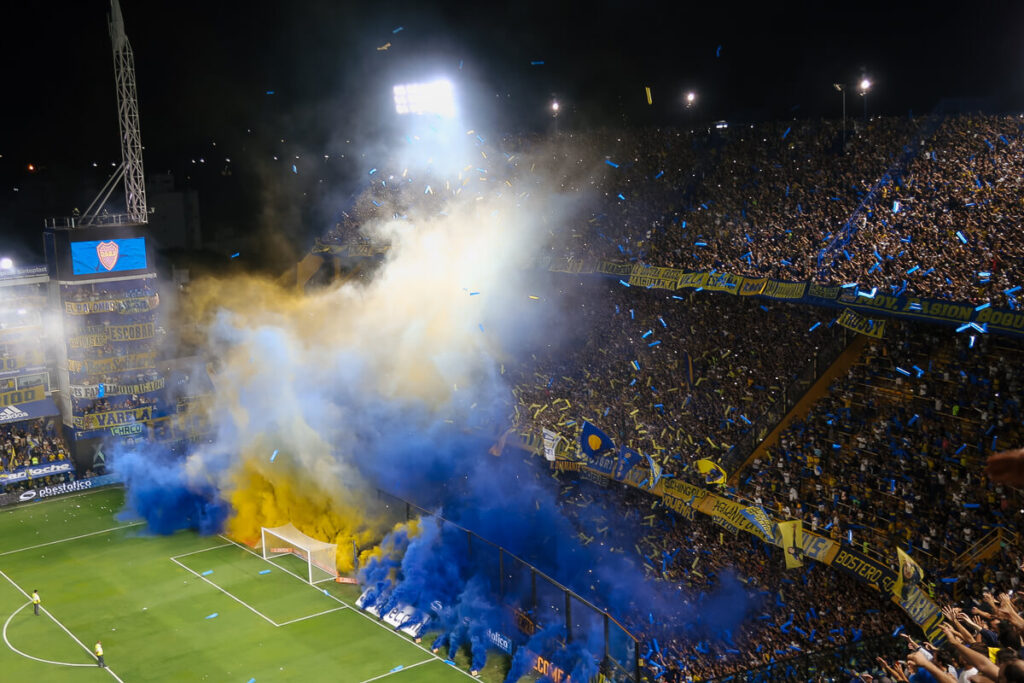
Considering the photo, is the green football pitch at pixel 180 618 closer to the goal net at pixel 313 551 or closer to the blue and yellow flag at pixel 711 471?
the goal net at pixel 313 551

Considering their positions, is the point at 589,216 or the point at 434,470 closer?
the point at 434,470

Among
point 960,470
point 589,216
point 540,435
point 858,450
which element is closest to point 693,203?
point 589,216

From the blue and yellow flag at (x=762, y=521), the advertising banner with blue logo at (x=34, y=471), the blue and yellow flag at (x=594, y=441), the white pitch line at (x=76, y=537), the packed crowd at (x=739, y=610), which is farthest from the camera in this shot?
the advertising banner with blue logo at (x=34, y=471)

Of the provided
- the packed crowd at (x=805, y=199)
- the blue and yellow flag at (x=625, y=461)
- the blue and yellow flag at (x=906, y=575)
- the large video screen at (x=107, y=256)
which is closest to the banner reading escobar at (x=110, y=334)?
the large video screen at (x=107, y=256)

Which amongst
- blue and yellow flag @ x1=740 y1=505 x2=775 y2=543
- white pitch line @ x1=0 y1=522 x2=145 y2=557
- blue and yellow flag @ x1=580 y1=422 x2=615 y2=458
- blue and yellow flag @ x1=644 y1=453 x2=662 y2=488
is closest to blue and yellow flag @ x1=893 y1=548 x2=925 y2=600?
blue and yellow flag @ x1=740 y1=505 x2=775 y2=543

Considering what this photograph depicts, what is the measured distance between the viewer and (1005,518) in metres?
16.9

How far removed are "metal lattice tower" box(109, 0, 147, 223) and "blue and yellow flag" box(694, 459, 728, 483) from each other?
69.7 ft

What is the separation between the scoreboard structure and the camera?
3206cm

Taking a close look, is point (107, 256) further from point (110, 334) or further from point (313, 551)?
point (313, 551)

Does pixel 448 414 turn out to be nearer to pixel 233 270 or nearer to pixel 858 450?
pixel 858 450

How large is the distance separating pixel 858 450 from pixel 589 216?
13.0 meters

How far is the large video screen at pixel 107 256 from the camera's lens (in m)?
32.0

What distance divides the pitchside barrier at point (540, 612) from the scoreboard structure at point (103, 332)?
1318 centimetres

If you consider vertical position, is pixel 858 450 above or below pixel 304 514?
above
